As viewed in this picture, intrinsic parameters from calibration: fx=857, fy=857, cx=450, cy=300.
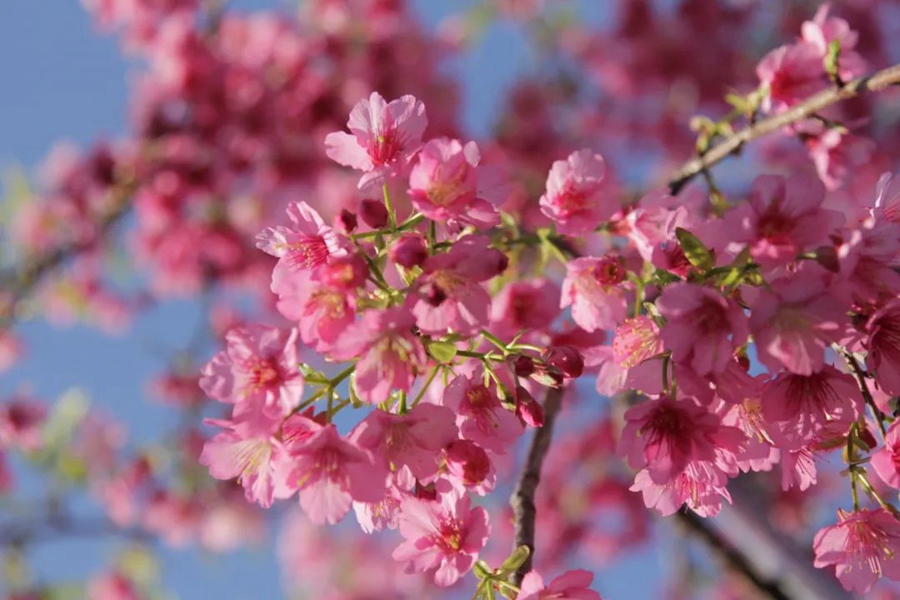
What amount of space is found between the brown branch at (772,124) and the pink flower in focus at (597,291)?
39 cm

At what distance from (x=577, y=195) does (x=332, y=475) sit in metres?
0.56

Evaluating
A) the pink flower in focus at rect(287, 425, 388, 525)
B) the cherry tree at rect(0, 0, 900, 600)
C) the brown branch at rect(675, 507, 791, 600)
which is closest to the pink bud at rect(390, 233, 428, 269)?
the cherry tree at rect(0, 0, 900, 600)

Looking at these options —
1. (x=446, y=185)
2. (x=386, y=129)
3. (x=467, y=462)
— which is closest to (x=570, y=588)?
(x=467, y=462)

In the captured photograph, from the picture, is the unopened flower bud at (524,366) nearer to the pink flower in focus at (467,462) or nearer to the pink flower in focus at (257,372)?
the pink flower in focus at (467,462)

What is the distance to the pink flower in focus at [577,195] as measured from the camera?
126cm

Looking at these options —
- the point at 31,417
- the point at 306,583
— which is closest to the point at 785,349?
the point at 31,417

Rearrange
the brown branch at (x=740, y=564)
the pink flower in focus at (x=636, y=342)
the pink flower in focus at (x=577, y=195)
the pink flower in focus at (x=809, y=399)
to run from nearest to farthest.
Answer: the pink flower in focus at (x=809, y=399), the pink flower in focus at (x=636, y=342), the pink flower in focus at (x=577, y=195), the brown branch at (x=740, y=564)

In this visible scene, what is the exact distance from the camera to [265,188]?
16.0 ft

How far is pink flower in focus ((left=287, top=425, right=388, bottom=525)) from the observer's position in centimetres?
99

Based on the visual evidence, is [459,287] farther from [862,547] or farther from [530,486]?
[862,547]

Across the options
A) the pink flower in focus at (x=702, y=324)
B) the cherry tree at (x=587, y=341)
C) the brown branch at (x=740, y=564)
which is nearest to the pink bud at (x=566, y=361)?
the cherry tree at (x=587, y=341)

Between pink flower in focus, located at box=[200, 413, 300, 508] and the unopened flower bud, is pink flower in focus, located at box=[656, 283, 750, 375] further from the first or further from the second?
pink flower in focus, located at box=[200, 413, 300, 508]

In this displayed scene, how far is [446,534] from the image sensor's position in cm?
113

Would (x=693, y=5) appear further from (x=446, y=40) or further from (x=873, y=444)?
(x=873, y=444)
